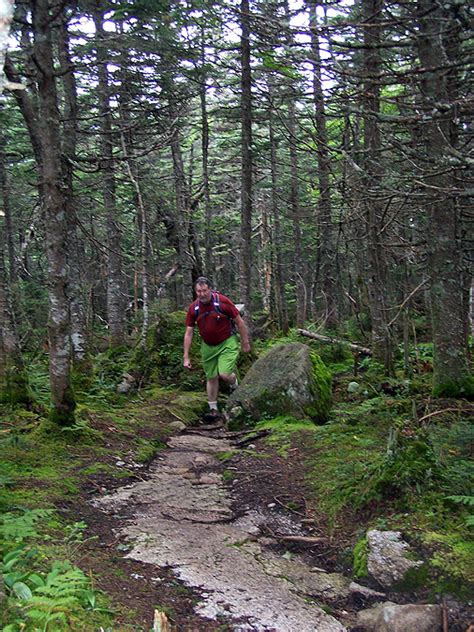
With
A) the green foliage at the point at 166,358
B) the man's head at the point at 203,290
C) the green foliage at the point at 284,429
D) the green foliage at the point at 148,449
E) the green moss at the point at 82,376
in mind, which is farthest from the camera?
the green foliage at the point at 166,358

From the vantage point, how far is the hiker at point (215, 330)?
341 inches

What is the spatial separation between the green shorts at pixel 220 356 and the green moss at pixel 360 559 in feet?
16.8

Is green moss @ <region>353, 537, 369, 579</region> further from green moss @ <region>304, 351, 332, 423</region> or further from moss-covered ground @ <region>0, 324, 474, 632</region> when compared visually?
green moss @ <region>304, 351, 332, 423</region>

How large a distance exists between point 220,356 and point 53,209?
404 centimetres

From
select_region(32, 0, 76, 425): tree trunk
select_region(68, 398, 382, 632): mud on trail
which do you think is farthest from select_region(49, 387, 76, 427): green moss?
select_region(68, 398, 382, 632): mud on trail

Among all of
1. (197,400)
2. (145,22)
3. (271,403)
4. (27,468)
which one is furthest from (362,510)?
(145,22)

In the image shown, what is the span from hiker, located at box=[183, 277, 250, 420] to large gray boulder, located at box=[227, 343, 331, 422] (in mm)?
554

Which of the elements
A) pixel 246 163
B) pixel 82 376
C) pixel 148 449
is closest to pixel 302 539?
pixel 148 449

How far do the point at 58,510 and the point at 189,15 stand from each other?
8425 millimetres

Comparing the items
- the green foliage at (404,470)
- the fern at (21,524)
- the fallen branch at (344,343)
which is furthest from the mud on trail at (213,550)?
the fallen branch at (344,343)

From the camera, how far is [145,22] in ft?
27.9

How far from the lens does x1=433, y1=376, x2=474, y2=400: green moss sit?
24.1ft

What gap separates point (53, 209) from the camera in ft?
20.2

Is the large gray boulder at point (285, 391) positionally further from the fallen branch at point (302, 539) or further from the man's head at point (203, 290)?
the fallen branch at point (302, 539)
